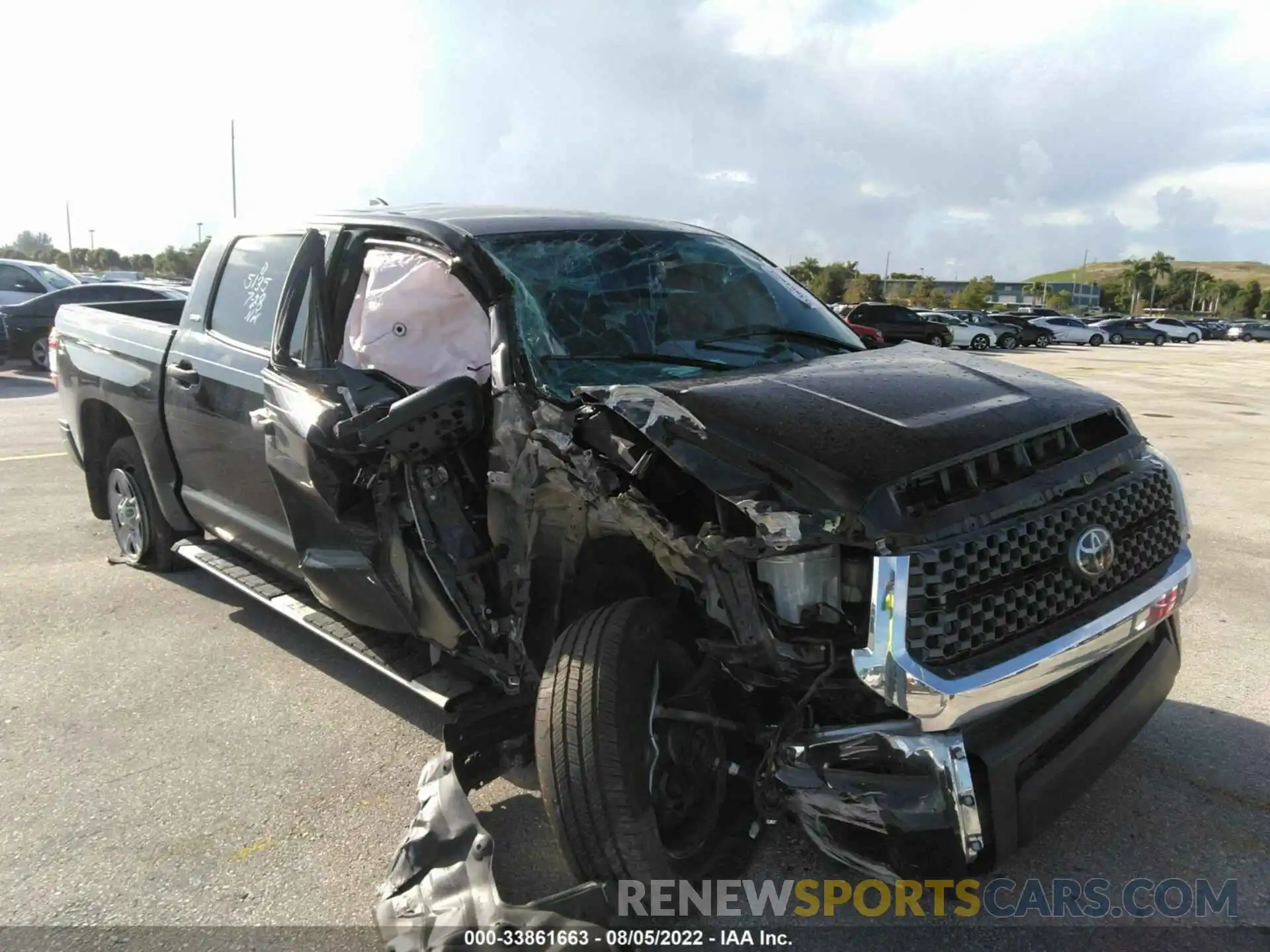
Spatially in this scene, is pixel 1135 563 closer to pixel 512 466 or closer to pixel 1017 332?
pixel 512 466

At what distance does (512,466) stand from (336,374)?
35.9 inches

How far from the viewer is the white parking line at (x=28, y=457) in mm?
8688

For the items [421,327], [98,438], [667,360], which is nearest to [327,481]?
[421,327]

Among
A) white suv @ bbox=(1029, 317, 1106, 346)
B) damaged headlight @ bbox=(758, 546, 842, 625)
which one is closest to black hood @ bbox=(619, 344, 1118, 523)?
damaged headlight @ bbox=(758, 546, 842, 625)

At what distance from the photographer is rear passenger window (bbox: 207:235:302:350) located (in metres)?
4.18

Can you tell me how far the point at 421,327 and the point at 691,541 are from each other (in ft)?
5.30

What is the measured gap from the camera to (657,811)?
2703 millimetres

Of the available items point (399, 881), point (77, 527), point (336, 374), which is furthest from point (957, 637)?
point (77, 527)

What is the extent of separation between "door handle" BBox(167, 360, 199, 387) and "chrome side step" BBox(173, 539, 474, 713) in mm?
859

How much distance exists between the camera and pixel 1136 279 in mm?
120438

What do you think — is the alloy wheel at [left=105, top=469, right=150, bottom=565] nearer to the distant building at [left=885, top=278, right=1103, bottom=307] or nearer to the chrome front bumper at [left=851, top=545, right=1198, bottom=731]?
the chrome front bumper at [left=851, top=545, right=1198, bottom=731]

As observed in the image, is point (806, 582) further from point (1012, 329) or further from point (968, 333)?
point (1012, 329)

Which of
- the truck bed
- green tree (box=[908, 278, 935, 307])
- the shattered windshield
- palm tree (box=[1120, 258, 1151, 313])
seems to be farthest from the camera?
palm tree (box=[1120, 258, 1151, 313])

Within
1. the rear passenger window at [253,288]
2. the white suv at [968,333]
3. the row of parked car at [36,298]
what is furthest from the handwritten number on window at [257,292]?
the white suv at [968,333]
